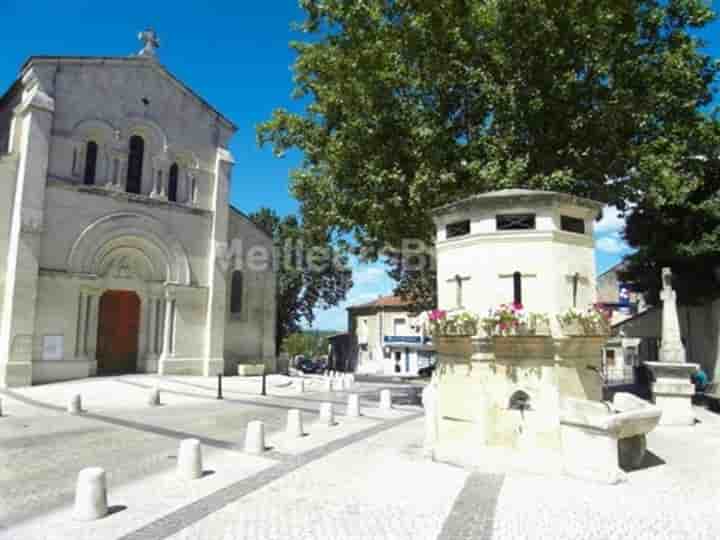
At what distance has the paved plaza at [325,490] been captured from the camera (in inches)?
222

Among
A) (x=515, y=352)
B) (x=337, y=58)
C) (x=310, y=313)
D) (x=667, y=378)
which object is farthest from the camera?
Answer: (x=310, y=313)

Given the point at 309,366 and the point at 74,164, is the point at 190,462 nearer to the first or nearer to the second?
the point at 74,164

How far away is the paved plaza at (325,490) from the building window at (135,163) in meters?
13.7

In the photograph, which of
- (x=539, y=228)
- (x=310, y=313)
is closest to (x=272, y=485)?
(x=539, y=228)

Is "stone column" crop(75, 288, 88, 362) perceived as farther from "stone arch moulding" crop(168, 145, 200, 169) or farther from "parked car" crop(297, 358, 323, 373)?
"parked car" crop(297, 358, 323, 373)

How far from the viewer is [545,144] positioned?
15.1m

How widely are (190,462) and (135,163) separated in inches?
765

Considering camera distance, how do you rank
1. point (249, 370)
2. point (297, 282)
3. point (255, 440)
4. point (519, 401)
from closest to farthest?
point (519, 401), point (255, 440), point (249, 370), point (297, 282)

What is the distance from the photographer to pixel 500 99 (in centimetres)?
1443

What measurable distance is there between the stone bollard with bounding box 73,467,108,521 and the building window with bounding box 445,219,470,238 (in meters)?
6.22

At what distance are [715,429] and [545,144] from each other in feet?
27.4

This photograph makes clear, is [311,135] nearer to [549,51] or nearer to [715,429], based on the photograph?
[549,51]

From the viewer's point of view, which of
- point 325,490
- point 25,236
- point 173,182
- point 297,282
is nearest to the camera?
point 325,490

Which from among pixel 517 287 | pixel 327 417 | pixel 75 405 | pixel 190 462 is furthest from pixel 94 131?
pixel 517 287
